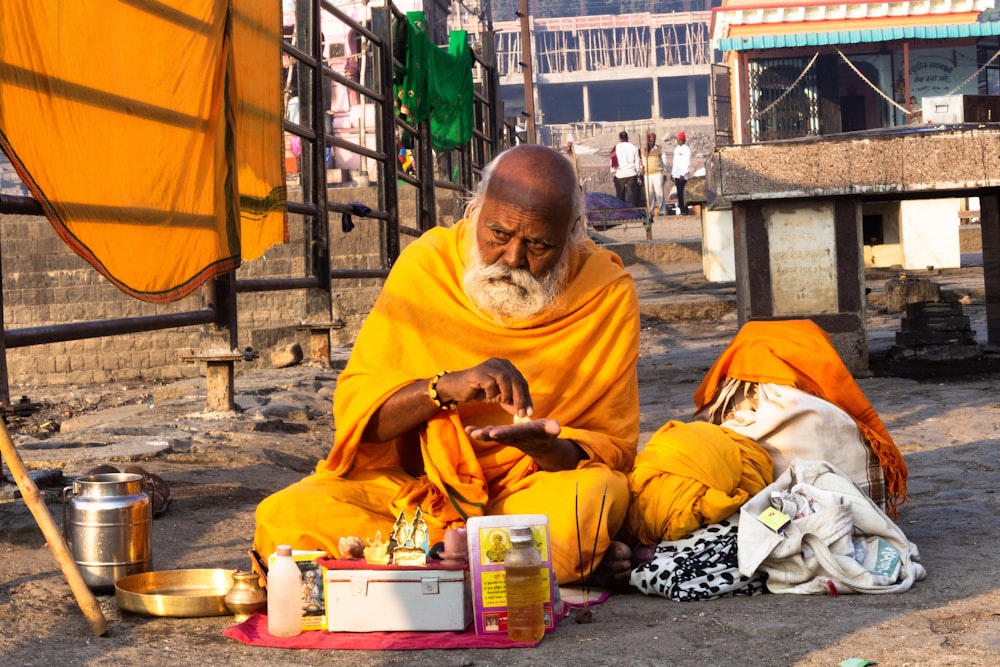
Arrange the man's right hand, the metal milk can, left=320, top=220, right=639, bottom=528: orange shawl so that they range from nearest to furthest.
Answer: the man's right hand → the metal milk can → left=320, top=220, right=639, bottom=528: orange shawl

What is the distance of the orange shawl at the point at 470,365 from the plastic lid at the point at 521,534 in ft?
1.65

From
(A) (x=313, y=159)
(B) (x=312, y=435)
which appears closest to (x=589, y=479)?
(B) (x=312, y=435)

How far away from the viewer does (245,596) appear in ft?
9.80

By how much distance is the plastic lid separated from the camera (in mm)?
2822

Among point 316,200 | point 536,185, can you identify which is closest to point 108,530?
point 536,185

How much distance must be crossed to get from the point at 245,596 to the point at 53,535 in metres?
0.48

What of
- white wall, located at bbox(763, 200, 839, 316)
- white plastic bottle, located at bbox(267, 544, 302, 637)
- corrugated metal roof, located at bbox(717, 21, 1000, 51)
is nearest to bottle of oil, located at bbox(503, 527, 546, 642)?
white plastic bottle, located at bbox(267, 544, 302, 637)

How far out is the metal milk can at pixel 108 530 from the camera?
10.5 feet

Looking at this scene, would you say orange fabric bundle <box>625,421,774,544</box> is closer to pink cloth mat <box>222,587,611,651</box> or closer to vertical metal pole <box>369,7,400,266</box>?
pink cloth mat <box>222,587,611,651</box>

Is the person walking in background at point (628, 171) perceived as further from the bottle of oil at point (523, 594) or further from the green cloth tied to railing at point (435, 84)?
the bottle of oil at point (523, 594)

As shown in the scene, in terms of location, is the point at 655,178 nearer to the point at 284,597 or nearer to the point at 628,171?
the point at 628,171

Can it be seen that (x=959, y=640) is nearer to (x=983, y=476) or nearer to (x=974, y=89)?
(x=983, y=476)

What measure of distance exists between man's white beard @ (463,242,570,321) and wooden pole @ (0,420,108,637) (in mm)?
1328

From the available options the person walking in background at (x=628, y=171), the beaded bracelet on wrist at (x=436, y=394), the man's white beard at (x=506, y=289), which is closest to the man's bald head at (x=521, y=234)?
the man's white beard at (x=506, y=289)
